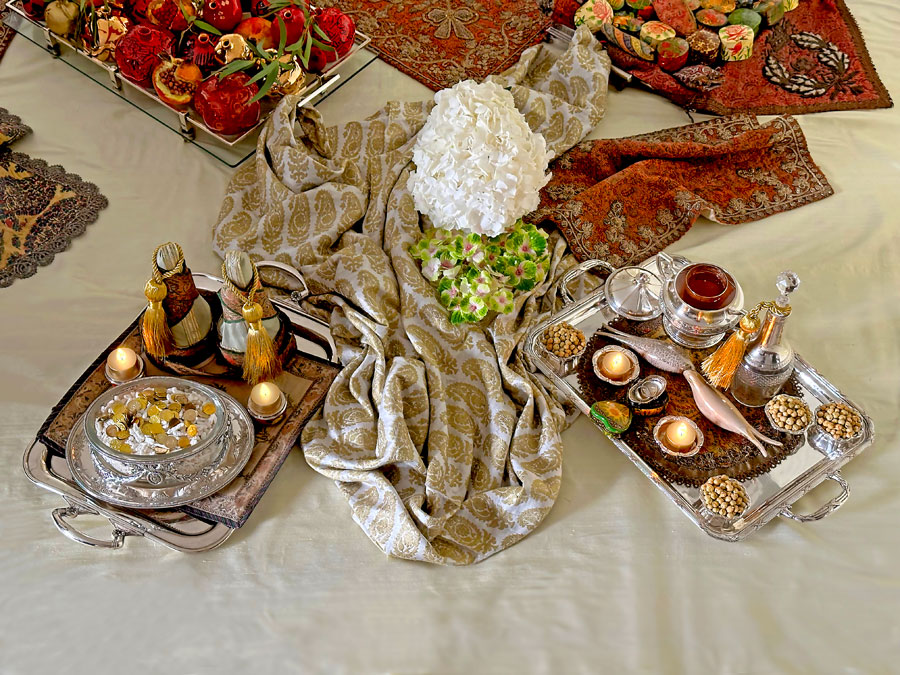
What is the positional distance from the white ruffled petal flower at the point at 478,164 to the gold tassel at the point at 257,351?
1.33ft

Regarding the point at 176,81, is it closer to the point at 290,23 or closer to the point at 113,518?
the point at 290,23

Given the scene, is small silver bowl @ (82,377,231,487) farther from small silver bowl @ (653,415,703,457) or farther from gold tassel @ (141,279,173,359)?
small silver bowl @ (653,415,703,457)

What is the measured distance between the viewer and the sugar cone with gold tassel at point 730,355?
1.38m

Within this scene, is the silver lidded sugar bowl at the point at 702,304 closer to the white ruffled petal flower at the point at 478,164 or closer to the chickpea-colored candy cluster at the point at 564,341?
the chickpea-colored candy cluster at the point at 564,341

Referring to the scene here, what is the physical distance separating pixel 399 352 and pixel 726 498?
1.93 ft

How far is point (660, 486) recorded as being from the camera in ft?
4.53

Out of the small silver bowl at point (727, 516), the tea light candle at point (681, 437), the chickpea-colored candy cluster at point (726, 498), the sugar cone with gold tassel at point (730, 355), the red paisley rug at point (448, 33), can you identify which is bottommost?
the small silver bowl at point (727, 516)

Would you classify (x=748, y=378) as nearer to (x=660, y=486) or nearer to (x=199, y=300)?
(x=660, y=486)

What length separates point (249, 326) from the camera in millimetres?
1322

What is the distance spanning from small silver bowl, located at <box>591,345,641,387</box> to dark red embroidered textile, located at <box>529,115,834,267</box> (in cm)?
24

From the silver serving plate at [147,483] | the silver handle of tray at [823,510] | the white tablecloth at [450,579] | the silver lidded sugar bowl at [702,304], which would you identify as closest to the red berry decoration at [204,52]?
the white tablecloth at [450,579]

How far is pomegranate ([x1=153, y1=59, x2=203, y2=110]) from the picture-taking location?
1.73 metres

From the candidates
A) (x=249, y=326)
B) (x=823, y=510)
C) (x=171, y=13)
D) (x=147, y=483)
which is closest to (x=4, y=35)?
(x=171, y=13)

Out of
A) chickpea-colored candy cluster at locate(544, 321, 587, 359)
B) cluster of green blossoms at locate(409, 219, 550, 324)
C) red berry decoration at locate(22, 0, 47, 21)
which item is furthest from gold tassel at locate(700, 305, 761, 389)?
red berry decoration at locate(22, 0, 47, 21)
